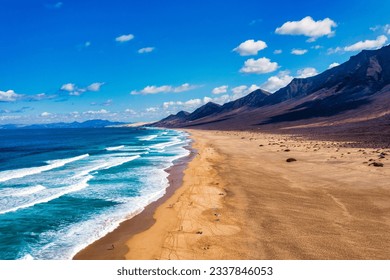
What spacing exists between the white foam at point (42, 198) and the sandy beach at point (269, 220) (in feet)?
34.5

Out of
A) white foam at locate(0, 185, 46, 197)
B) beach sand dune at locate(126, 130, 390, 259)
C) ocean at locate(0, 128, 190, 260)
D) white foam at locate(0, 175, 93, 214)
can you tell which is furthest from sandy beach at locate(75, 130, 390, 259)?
white foam at locate(0, 185, 46, 197)

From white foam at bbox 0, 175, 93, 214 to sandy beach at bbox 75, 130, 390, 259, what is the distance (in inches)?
414

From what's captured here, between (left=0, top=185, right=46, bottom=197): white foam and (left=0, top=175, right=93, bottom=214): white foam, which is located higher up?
(left=0, top=185, right=46, bottom=197): white foam

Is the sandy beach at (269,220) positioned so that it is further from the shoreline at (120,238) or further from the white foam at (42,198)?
the white foam at (42,198)

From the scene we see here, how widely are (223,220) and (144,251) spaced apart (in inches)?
246

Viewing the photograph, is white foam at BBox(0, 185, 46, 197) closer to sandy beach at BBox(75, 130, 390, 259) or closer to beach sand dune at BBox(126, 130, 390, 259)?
sandy beach at BBox(75, 130, 390, 259)

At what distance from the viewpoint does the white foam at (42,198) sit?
86.3ft

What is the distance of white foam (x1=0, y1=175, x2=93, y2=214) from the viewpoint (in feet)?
86.3

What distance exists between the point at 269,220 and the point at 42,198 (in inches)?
822

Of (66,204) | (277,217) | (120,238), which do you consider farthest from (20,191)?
(277,217)

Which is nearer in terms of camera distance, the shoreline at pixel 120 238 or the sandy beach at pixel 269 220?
the sandy beach at pixel 269 220

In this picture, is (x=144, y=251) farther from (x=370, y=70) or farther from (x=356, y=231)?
(x=370, y=70)

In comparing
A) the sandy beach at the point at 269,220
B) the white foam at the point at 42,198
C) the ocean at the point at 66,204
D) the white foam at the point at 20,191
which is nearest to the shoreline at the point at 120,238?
the sandy beach at the point at 269,220

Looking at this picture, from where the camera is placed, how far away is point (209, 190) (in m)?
30.0
